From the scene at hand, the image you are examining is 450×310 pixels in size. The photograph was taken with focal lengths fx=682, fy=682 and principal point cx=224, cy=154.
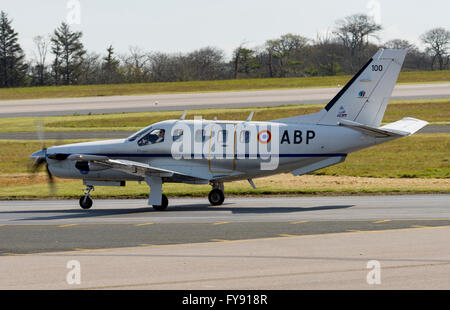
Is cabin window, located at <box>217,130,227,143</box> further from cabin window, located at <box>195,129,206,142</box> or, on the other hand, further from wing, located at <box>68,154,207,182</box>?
wing, located at <box>68,154,207,182</box>

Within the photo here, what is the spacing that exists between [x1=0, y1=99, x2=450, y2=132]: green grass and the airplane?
96.2 ft

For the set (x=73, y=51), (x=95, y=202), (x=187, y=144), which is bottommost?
(x=95, y=202)

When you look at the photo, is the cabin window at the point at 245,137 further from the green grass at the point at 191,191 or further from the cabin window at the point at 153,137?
the green grass at the point at 191,191

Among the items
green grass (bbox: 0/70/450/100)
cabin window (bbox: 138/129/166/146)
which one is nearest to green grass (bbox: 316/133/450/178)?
cabin window (bbox: 138/129/166/146)

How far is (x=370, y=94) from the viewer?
23000mm

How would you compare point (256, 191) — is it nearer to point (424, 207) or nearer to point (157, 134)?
point (157, 134)

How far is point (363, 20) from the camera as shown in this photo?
117 meters

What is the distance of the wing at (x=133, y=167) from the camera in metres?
22.0

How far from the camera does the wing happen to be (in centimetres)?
2205

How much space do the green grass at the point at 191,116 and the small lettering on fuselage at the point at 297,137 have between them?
30992 millimetres

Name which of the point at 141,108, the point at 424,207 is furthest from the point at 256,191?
the point at 141,108

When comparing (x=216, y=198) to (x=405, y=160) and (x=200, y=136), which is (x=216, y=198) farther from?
(x=405, y=160)

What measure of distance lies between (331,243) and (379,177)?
19269 mm

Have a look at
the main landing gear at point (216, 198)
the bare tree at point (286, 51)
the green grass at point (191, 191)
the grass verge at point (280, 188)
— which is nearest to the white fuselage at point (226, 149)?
the main landing gear at point (216, 198)
